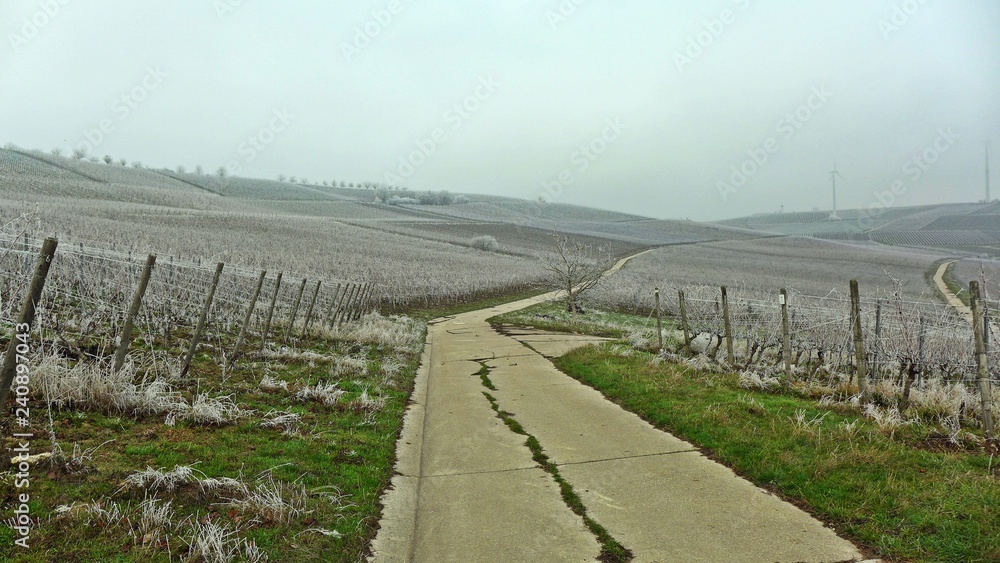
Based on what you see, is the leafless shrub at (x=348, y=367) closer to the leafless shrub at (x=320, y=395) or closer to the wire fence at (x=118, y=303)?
the wire fence at (x=118, y=303)

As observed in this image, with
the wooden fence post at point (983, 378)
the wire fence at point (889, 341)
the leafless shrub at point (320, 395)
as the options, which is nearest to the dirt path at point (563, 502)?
the leafless shrub at point (320, 395)

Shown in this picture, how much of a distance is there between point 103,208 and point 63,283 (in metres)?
44.7

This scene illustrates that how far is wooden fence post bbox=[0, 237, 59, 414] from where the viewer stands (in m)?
4.62

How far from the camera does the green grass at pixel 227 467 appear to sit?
4.11 m

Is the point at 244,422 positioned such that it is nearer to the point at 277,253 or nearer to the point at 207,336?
the point at 207,336

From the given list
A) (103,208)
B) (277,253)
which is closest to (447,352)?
(277,253)

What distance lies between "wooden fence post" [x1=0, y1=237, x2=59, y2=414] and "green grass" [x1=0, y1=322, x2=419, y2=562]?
27.2 inches

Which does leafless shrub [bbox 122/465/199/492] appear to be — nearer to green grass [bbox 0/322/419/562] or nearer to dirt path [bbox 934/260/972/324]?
green grass [bbox 0/322/419/562]

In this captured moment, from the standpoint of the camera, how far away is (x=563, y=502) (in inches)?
225

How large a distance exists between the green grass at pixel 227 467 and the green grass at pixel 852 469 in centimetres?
401

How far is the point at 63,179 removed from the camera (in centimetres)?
6994

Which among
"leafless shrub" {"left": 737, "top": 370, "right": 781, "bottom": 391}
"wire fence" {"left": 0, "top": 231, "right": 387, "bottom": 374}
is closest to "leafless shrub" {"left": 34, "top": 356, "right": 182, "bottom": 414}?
"wire fence" {"left": 0, "top": 231, "right": 387, "bottom": 374}

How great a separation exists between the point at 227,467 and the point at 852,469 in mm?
6235

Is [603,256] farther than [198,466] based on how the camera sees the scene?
Yes
